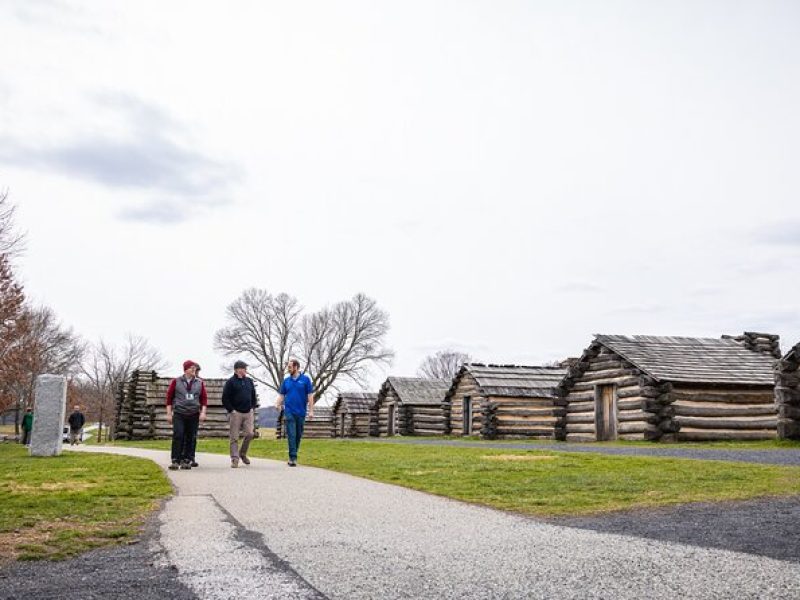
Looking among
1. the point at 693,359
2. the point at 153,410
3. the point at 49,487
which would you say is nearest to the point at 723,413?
the point at 693,359

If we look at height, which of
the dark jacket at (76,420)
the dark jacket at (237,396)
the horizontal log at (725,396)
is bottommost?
the dark jacket at (76,420)

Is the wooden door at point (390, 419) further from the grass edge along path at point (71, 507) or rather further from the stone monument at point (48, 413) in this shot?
the grass edge along path at point (71, 507)

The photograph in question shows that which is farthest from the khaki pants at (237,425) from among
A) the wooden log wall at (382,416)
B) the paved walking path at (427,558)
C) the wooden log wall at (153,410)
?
the wooden log wall at (382,416)

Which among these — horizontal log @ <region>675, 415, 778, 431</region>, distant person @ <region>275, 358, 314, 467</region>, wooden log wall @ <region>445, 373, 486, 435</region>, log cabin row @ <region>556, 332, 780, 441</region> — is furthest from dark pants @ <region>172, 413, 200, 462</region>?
wooden log wall @ <region>445, 373, 486, 435</region>

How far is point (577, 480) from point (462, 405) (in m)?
30.1

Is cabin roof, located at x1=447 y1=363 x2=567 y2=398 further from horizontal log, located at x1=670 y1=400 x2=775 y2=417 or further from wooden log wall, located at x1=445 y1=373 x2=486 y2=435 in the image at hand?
horizontal log, located at x1=670 y1=400 x2=775 y2=417

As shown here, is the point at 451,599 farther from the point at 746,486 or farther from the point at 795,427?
the point at 795,427

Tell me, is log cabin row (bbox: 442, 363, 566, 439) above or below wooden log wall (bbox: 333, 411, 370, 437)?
above

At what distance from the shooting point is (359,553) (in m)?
5.42

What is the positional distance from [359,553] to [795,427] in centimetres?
2018

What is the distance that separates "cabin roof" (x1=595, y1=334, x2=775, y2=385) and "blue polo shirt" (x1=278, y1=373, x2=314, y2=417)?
579 inches

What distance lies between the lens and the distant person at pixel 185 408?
13742mm

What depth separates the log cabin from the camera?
55062 millimetres

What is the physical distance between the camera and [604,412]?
28938 mm
